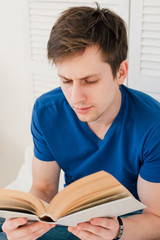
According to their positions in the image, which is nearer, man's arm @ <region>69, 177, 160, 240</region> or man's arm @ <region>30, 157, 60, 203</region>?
man's arm @ <region>69, 177, 160, 240</region>

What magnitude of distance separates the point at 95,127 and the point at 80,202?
16.6 inches

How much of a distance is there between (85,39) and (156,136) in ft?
1.23

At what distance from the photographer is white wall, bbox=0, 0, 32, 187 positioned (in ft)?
6.06

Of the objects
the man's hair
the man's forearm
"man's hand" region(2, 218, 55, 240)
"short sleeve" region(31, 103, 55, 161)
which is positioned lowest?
the man's forearm

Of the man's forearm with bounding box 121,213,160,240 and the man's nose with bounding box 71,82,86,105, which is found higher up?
the man's nose with bounding box 71,82,86,105

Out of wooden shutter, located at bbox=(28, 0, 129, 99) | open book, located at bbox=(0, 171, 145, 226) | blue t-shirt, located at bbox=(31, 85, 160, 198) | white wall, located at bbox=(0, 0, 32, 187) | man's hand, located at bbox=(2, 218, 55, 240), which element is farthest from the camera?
white wall, located at bbox=(0, 0, 32, 187)

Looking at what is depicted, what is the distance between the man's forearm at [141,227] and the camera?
3.38 ft

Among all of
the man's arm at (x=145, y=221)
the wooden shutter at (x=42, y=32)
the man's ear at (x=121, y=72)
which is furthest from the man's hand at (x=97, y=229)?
the wooden shutter at (x=42, y=32)

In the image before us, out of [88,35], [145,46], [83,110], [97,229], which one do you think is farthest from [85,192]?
[145,46]

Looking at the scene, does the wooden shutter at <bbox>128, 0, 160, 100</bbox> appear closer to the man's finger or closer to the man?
the man

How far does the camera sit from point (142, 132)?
113 cm

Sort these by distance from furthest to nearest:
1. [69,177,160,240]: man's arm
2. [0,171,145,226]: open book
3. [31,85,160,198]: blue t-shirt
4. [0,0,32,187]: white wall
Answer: [0,0,32,187]: white wall → [31,85,160,198]: blue t-shirt → [69,177,160,240]: man's arm → [0,171,145,226]: open book

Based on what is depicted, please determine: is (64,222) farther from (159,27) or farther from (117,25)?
(159,27)

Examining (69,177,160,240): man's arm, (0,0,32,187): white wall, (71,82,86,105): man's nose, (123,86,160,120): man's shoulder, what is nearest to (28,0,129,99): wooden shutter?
(0,0,32,187): white wall
